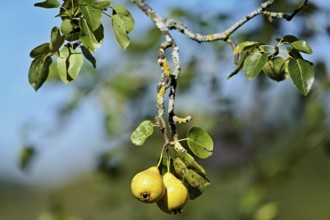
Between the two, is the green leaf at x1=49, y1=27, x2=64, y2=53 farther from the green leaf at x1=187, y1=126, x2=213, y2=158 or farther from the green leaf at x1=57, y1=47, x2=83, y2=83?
the green leaf at x1=187, y1=126, x2=213, y2=158

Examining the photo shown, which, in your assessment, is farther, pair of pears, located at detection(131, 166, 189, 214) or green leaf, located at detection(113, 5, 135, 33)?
green leaf, located at detection(113, 5, 135, 33)

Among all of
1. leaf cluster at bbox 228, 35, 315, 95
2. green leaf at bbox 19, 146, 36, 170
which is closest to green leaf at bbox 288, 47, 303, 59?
leaf cluster at bbox 228, 35, 315, 95

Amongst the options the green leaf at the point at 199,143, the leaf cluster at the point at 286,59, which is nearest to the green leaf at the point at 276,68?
the leaf cluster at the point at 286,59

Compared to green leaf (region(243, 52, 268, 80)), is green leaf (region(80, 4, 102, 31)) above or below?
above

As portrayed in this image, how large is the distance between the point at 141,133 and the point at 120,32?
0.53ft

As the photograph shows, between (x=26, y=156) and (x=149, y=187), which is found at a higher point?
(x=26, y=156)

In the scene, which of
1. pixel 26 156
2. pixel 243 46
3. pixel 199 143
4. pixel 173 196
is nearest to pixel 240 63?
pixel 243 46

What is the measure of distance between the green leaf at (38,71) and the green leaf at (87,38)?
10cm

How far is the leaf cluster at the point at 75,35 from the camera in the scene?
1071 millimetres

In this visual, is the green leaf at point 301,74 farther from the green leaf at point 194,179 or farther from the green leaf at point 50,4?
the green leaf at point 50,4

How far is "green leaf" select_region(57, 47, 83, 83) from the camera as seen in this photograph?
1.14 metres

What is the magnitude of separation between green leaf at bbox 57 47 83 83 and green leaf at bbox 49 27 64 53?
0.03 meters

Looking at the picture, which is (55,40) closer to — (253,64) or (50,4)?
(50,4)

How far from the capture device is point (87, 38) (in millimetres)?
1079
